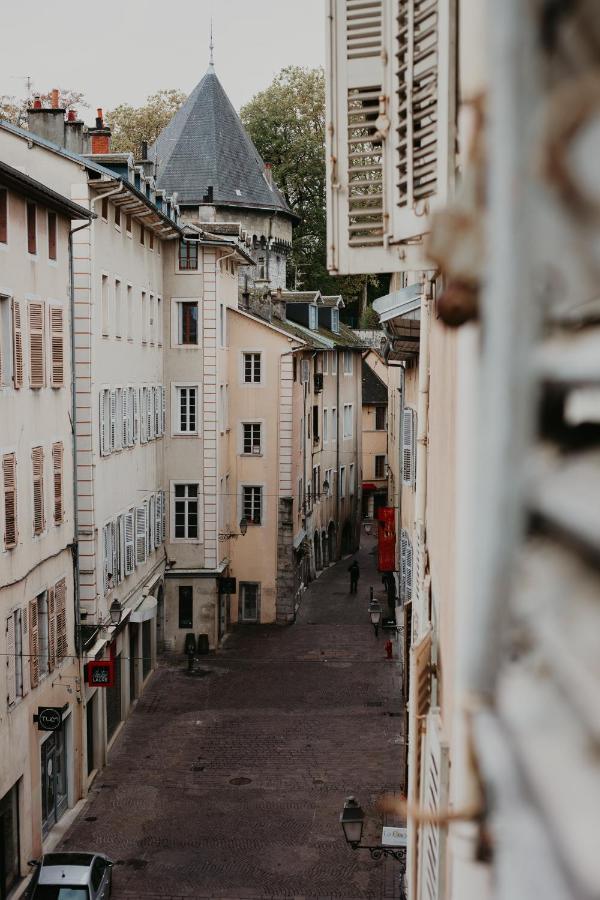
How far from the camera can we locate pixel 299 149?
7381 cm

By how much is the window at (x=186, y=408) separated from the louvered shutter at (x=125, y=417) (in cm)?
680

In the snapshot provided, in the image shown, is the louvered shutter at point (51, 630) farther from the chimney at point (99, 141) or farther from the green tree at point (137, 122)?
the green tree at point (137, 122)

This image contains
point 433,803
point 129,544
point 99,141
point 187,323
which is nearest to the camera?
point 433,803

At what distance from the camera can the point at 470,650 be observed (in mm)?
1349

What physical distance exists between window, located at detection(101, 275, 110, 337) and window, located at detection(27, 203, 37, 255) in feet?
19.3

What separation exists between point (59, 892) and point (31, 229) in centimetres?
1180

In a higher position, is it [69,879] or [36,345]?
[36,345]

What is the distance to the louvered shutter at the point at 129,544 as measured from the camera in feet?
101

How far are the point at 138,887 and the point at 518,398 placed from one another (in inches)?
834

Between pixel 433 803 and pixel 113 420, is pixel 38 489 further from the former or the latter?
pixel 433 803

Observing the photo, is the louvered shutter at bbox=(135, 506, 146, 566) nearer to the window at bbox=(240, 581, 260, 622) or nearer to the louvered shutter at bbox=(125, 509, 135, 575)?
the louvered shutter at bbox=(125, 509, 135, 575)

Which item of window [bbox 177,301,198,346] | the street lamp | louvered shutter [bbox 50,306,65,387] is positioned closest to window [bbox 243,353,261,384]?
window [bbox 177,301,198,346]

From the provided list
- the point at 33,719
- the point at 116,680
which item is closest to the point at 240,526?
the point at 116,680

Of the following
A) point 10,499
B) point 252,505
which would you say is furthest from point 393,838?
point 252,505
